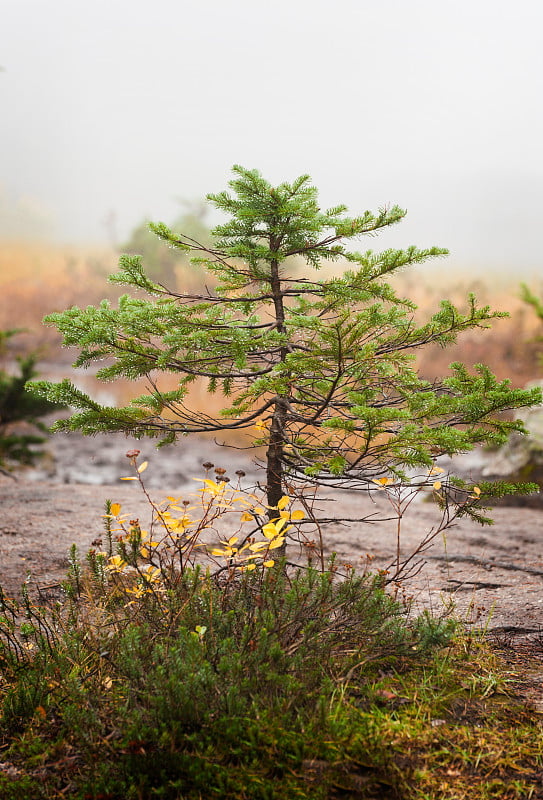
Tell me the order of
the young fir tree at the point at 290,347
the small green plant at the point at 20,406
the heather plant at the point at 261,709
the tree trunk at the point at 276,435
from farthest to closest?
the small green plant at the point at 20,406 → the tree trunk at the point at 276,435 → the young fir tree at the point at 290,347 → the heather plant at the point at 261,709

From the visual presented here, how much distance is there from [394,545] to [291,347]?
3.42 m

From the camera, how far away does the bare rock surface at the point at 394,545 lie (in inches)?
168

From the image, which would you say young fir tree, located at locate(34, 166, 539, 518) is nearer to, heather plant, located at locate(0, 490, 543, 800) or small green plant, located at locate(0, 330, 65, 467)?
heather plant, located at locate(0, 490, 543, 800)

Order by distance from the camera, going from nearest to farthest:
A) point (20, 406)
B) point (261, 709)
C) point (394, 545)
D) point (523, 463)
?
point (261, 709), point (394, 545), point (20, 406), point (523, 463)

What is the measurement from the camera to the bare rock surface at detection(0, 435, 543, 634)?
426cm

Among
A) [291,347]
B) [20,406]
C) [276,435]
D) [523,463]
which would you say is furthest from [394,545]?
[20,406]

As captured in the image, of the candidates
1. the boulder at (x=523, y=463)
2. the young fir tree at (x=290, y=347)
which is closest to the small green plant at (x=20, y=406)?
the young fir tree at (x=290, y=347)

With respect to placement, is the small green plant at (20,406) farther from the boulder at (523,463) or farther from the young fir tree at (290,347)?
the boulder at (523,463)

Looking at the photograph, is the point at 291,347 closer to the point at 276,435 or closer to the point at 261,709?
the point at 276,435

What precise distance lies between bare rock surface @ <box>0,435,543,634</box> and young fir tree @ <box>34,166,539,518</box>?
1.28 ft

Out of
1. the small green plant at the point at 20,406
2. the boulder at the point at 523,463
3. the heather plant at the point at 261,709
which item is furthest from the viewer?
the boulder at the point at 523,463

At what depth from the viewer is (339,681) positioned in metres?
2.62

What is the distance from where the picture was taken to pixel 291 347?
3.51 meters

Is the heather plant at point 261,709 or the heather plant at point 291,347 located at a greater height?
the heather plant at point 291,347
